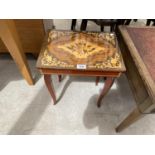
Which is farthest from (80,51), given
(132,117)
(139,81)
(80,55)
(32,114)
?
(32,114)

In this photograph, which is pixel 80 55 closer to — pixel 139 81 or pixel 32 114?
pixel 139 81

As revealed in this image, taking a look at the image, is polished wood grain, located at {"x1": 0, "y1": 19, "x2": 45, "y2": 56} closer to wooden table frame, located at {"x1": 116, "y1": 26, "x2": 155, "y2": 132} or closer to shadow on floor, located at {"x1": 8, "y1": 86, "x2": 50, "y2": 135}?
shadow on floor, located at {"x1": 8, "y1": 86, "x2": 50, "y2": 135}

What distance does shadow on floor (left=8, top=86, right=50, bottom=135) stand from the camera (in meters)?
1.11

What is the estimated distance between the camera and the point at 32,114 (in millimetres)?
1189

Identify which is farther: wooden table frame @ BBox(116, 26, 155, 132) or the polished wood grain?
the polished wood grain

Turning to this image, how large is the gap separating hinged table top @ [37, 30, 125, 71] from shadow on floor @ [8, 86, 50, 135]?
51cm

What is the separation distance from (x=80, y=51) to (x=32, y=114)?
A: 65cm

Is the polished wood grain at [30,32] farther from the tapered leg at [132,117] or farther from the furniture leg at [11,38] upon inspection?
the tapered leg at [132,117]

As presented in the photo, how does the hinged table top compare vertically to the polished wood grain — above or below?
above

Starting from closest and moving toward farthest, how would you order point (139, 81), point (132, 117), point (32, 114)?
1. point (139, 81)
2. point (132, 117)
3. point (32, 114)

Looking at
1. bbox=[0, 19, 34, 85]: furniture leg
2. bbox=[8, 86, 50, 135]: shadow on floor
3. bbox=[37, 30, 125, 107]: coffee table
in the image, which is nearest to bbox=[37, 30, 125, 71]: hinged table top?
bbox=[37, 30, 125, 107]: coffee table

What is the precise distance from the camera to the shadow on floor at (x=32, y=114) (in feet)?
3.65
